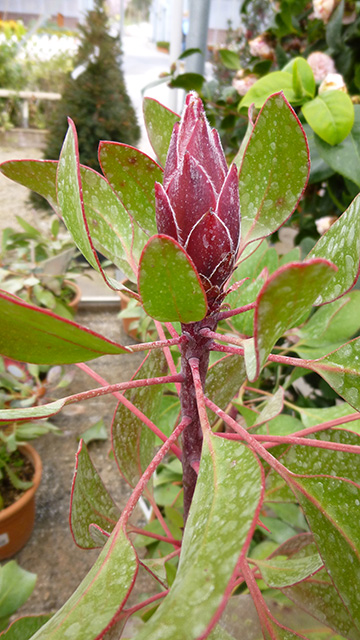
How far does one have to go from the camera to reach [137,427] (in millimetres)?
466

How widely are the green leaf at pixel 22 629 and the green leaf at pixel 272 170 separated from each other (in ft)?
1.28

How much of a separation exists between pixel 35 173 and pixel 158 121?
12cm

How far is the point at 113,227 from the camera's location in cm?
39

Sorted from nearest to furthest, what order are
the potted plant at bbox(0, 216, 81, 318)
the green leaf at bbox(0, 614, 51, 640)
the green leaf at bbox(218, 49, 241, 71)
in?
the green leaf at bbox(0, 614, 51, 640) → the green leaf at bbox(218, 49, 241, 71) → the potted plant at bbox(0, 216, 81, 318)

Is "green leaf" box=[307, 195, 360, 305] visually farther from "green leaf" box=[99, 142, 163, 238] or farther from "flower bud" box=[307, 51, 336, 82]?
"flower bud" box=[307, 51, 336, 82]

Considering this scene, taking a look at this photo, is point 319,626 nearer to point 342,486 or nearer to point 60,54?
point 342,486

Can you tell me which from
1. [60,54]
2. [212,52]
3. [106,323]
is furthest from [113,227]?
[212,52]

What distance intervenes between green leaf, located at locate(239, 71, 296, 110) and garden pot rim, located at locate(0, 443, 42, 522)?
93 cm

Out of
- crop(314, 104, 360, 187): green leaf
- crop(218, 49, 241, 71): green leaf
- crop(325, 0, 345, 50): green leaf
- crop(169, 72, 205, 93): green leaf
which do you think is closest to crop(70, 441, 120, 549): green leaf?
crop(314, 104, 360, 187): green leaf

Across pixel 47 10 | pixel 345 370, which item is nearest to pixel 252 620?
pixel 345 370

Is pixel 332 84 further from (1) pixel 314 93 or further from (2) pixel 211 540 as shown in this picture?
(2) pixel 211 540

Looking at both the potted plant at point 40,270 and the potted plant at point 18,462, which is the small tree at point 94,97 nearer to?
the potted plant at point 40,270

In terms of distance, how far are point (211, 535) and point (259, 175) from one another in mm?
248

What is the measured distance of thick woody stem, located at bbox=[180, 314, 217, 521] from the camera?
1.11 ft
